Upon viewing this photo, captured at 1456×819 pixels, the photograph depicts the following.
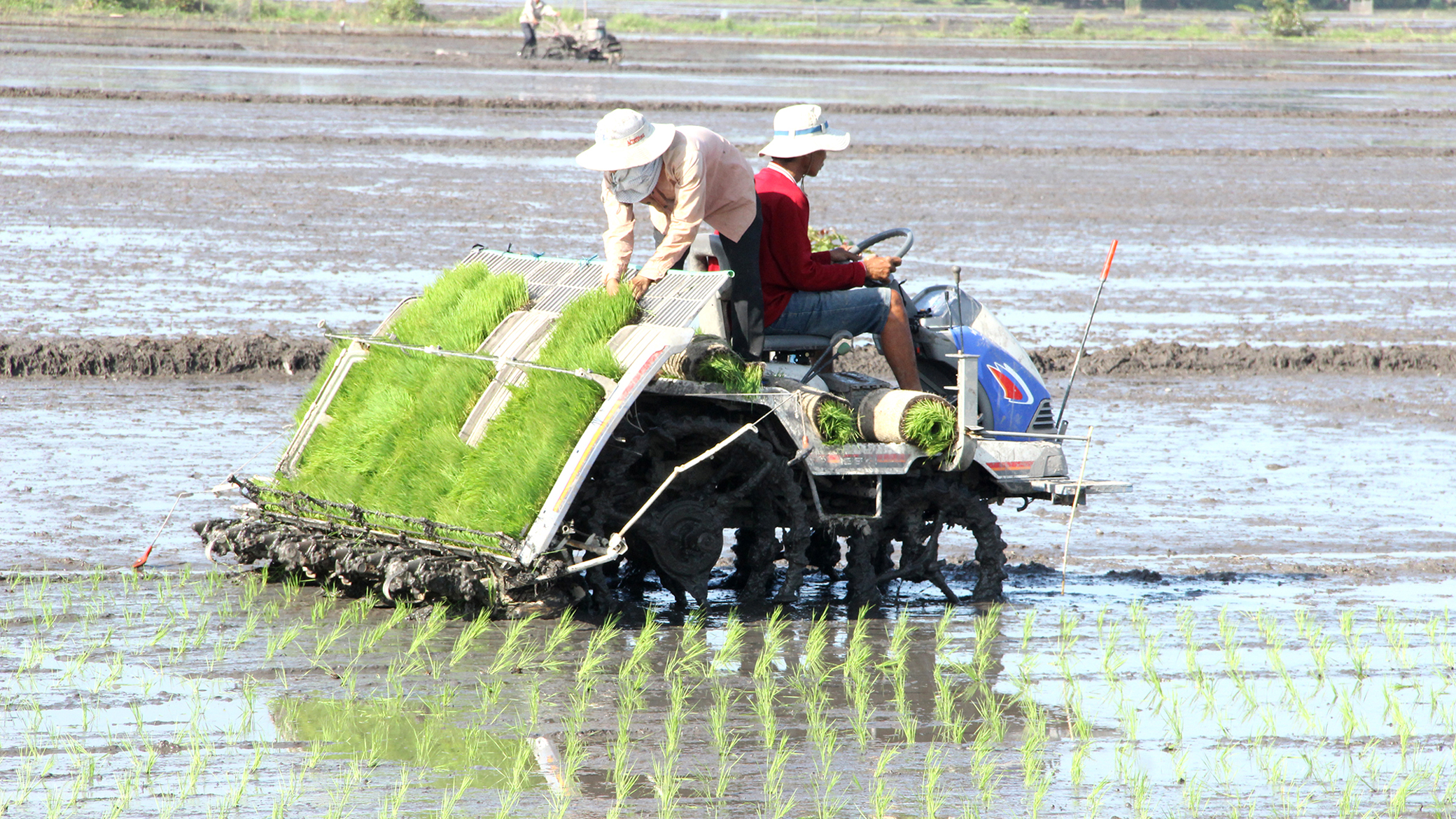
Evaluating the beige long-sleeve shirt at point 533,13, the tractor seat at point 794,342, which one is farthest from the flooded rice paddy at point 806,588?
the beige long-sleeve shirt at point 533,13

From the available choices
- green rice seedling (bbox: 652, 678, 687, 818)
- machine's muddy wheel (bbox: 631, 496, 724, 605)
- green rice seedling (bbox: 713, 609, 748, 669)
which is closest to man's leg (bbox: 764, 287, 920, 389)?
machine's muddy wheel (bbox: 631, 496, 724, 605)

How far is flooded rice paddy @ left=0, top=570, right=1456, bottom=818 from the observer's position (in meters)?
5.75

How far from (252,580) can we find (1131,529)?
5085mm

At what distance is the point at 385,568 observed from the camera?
24.5ft

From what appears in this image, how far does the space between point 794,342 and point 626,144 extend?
50.3 inches

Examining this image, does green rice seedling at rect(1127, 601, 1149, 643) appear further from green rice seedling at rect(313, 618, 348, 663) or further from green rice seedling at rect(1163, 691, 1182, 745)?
green rice seedling at rect(313, 618, 348, 663)

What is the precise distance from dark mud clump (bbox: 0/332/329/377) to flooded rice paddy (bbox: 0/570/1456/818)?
16.5 ft

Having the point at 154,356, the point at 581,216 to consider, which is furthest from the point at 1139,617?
the point at 581,216

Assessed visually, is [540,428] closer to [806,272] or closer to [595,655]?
[595,655]

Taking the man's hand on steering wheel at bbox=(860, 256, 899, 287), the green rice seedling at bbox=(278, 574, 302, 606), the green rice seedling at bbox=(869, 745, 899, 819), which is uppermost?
the man's hand on steering wheel at bbox=(860, 256, 899, 287)

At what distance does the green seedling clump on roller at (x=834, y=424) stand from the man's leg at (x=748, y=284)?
404 mm

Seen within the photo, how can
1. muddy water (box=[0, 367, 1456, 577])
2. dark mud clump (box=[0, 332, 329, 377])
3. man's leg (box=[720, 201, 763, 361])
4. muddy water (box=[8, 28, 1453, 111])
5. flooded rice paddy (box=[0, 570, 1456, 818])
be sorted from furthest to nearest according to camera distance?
muddy water (box=[8, 28, 1453, 111])
dark mud clump (box=[0, 332, 329, 377])
muddy water (box=[0, 367, 1456, 577])
man's leg (box=[720, 201, 763, 361])
flooded rice paddy (box=[0, 570, 1456, 818])

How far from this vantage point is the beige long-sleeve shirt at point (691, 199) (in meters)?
7.56

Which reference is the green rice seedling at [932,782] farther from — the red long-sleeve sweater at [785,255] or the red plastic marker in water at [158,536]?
the red plastic marker in water at [158,536]
